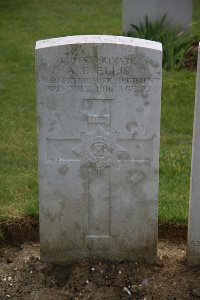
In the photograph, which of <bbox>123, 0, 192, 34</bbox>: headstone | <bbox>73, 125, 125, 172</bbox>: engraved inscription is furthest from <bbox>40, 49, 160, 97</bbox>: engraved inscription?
<bbox>123, 0, 192, 34</bbox>: headstone

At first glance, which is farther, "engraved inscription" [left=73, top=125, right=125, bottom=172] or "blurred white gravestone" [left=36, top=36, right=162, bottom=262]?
"engraved inscription" [left=73, top=125, right=125, bottom=172]

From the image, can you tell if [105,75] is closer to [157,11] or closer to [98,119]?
[98,119]

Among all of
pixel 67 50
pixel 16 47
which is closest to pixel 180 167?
pixel 67 50

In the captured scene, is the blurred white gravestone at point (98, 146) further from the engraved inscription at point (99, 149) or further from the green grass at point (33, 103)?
→ the green grass at point (33, 103)

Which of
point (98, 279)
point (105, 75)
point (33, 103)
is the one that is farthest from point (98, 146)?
point (33, 103)

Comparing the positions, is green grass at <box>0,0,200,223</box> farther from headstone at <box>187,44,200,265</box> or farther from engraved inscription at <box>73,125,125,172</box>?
engraved inscription at <box>73,125,125,172</box>

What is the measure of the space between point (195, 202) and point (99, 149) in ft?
2.35

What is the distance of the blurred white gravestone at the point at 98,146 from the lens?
12.8 feet

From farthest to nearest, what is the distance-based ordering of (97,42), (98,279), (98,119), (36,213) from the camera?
(36,213) → (98,279) → (98,119) → (97,42)

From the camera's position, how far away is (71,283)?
4.11 metres

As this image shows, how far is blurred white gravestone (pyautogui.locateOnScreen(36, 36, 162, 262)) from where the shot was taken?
12.8 feet

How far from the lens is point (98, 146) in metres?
4.07

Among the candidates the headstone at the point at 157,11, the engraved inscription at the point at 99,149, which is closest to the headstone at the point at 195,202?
the engraved inscription at the point at 99,149

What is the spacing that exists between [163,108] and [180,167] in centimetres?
189
